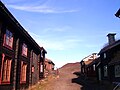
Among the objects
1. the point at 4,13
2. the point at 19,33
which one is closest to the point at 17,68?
the point at 19,33

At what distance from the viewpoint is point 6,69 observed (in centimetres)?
1806

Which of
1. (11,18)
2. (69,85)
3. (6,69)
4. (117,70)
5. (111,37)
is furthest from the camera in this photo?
(111,37)

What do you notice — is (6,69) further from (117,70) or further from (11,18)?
(117,70)

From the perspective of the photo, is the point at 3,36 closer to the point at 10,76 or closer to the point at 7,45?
the point at 7,45

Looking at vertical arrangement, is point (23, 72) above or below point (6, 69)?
below

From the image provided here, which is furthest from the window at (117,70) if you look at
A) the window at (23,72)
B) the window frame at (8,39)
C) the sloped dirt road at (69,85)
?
the window frame at (8,39)

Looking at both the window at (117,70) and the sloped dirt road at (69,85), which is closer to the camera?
the sloped dirt road at (69,85)

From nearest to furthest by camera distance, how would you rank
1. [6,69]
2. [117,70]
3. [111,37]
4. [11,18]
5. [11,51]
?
[11,18] < [6,69] < [11,51] < [117,70] < [111,37]

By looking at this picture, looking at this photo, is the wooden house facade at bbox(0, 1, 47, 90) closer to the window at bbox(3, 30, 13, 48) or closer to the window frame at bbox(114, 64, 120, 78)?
the window at bbox(3, 30, 13, 48)

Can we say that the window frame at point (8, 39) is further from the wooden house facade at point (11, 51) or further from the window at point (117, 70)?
the window at point (117, 70)

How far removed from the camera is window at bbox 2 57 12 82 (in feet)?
57.2

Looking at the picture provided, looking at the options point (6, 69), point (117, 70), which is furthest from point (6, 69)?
point (117, 70)

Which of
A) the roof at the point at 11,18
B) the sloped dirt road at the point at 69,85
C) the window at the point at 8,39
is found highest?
the roof at the point at 11,18

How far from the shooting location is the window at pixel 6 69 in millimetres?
17422
